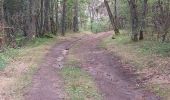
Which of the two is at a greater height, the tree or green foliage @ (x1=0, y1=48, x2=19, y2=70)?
the tree

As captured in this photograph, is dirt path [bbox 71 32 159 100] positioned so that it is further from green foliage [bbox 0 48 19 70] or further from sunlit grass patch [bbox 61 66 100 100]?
green foliage [bbox 0 48 19 70]

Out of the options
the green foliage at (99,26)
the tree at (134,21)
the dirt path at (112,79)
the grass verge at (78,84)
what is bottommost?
the green foliage at (99,26)

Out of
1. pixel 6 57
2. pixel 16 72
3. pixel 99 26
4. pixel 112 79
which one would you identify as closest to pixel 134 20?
pixel 6 57

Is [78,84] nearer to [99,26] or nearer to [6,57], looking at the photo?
[6,57]

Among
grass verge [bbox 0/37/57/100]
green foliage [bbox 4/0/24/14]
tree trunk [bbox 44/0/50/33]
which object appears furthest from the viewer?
tree trunk [bbox 44/0/50/33]

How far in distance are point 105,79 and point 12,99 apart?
191 inches

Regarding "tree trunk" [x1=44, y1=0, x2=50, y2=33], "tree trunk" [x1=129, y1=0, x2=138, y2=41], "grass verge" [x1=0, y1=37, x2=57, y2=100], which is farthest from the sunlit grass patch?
"tree trunk" [x1=44, y1=0, x2=50, y2=33]

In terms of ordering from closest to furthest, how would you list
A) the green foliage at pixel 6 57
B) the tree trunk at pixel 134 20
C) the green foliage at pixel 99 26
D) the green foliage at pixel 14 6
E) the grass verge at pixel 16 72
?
the grass verge at pixel 16 72 < the green foliage at pixel 6 57 < the tree trunk at pixel 134 20 < the green foliage at pixel 14 6 < the green foliage at pixel 99 26

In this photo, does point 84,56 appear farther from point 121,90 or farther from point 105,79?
point 121,90

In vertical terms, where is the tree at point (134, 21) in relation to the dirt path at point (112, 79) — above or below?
above

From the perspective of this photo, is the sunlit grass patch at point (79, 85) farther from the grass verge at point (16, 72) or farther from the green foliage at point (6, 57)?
the green foliage at point (6, 57)

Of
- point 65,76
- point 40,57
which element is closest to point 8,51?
point 40,57

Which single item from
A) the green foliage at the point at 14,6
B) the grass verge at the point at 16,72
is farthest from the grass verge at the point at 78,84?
the green foliage at the point at 14,6

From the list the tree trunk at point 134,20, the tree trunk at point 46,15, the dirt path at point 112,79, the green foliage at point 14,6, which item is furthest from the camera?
the tree trunk at point 46,15
